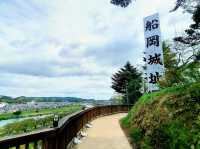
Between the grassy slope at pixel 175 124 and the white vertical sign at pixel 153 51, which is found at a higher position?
the white vertical sign at pixel 153 51

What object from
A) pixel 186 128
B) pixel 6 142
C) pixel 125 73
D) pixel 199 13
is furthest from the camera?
pixel 125 73

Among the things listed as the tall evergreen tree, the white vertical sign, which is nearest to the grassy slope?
the white vertical sign

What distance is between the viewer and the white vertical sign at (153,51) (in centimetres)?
2006

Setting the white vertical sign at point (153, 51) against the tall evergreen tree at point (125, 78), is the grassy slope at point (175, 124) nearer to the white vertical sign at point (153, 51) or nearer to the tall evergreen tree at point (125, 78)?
the white vertical sign at point (153, 51)

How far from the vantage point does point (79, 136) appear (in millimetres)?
12711

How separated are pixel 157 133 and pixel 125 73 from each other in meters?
55.6

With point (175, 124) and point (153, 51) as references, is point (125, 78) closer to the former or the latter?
point (153, 51)

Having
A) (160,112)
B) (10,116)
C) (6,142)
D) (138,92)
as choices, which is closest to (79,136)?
(160,112)

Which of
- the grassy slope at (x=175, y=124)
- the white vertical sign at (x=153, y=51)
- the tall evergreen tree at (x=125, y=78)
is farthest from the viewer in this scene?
the tall evergreen tree at (x=125, y=78)

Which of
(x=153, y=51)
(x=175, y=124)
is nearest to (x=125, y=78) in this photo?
(x=153, y=51)

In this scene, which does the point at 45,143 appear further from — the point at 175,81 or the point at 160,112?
the point at 175,81

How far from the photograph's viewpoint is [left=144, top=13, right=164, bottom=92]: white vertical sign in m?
20.1

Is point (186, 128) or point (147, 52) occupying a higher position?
point (147, 52)

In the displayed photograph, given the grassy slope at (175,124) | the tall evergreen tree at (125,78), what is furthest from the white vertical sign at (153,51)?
the tall evergreen tree at (125,78)
